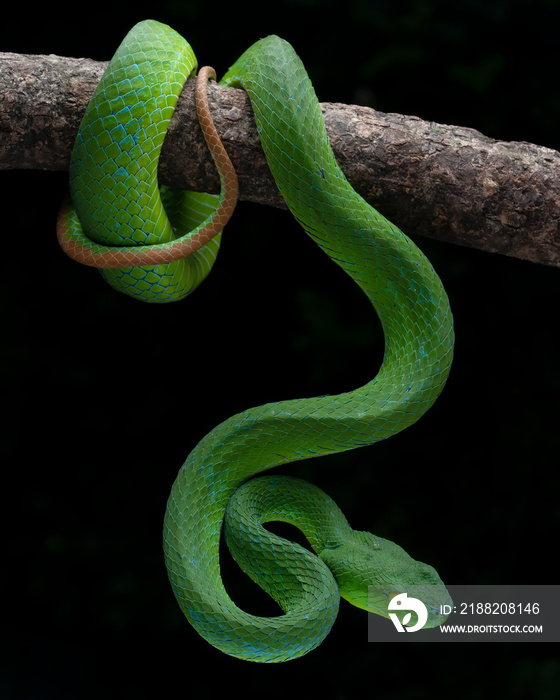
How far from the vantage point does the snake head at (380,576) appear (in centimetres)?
177

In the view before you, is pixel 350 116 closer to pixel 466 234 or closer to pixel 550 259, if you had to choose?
pixel 466 234

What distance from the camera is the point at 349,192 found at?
5.98 feet

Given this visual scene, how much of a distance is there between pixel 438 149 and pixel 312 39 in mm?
1313

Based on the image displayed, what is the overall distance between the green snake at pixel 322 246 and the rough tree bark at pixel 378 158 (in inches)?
3.3

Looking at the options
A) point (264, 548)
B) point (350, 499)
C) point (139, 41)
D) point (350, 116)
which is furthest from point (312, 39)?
point (264, 548)

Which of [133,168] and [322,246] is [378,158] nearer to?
[322,246]

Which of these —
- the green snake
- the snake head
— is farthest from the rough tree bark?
the snake head

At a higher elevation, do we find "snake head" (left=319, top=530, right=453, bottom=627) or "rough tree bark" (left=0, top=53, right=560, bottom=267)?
"rough tree bark" (left=0, top=53, right=560, bottom=267)

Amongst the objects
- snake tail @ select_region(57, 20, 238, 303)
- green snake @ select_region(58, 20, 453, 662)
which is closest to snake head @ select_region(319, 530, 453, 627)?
green snake @ select_region(58, 20, 453, 662)

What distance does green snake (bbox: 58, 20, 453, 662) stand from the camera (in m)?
1.76

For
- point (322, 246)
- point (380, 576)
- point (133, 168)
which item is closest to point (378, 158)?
point (322, 246)

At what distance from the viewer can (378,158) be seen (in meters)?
1.98

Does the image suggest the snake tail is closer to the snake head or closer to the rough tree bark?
the rough tree bark

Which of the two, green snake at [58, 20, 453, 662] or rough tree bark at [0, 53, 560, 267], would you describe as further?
rough tree bark at [0, 53, 560, 267]
